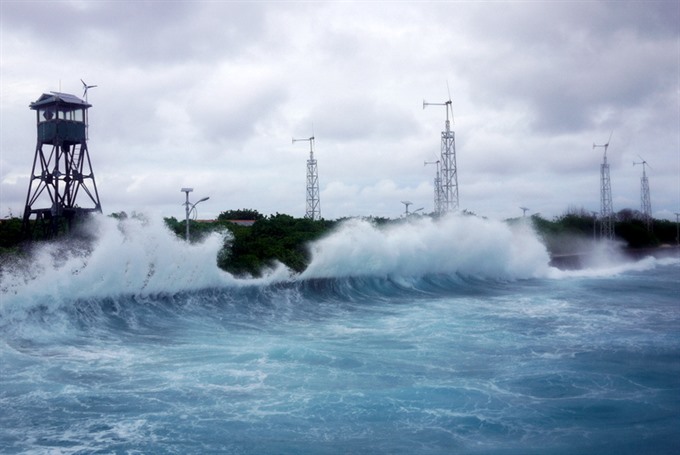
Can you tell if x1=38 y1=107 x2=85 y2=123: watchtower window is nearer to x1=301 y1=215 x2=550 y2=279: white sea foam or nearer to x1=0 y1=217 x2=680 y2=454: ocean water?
x1=0 y1=217 x2=680 y2=454: ocean water

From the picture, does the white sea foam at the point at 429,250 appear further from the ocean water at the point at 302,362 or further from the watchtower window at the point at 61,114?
the watchtower window at the point at 61,114

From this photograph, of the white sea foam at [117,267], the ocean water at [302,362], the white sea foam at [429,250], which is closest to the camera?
the ocean water at [302,362]

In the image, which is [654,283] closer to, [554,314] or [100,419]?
[554,314]

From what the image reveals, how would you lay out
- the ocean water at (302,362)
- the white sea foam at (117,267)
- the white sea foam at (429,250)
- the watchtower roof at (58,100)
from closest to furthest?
the ocean water at (302,362)
the white sea foam at (117,267)
the watchtower roof at (58,100)
the white sea foam at (429,250)

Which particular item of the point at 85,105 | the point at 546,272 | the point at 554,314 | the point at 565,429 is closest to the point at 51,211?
the point at 85,105

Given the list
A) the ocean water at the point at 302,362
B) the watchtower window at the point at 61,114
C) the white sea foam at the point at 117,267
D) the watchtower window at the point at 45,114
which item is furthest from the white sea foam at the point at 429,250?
the watchtower window at the point at 45,114

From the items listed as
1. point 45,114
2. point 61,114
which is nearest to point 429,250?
point 61,114
